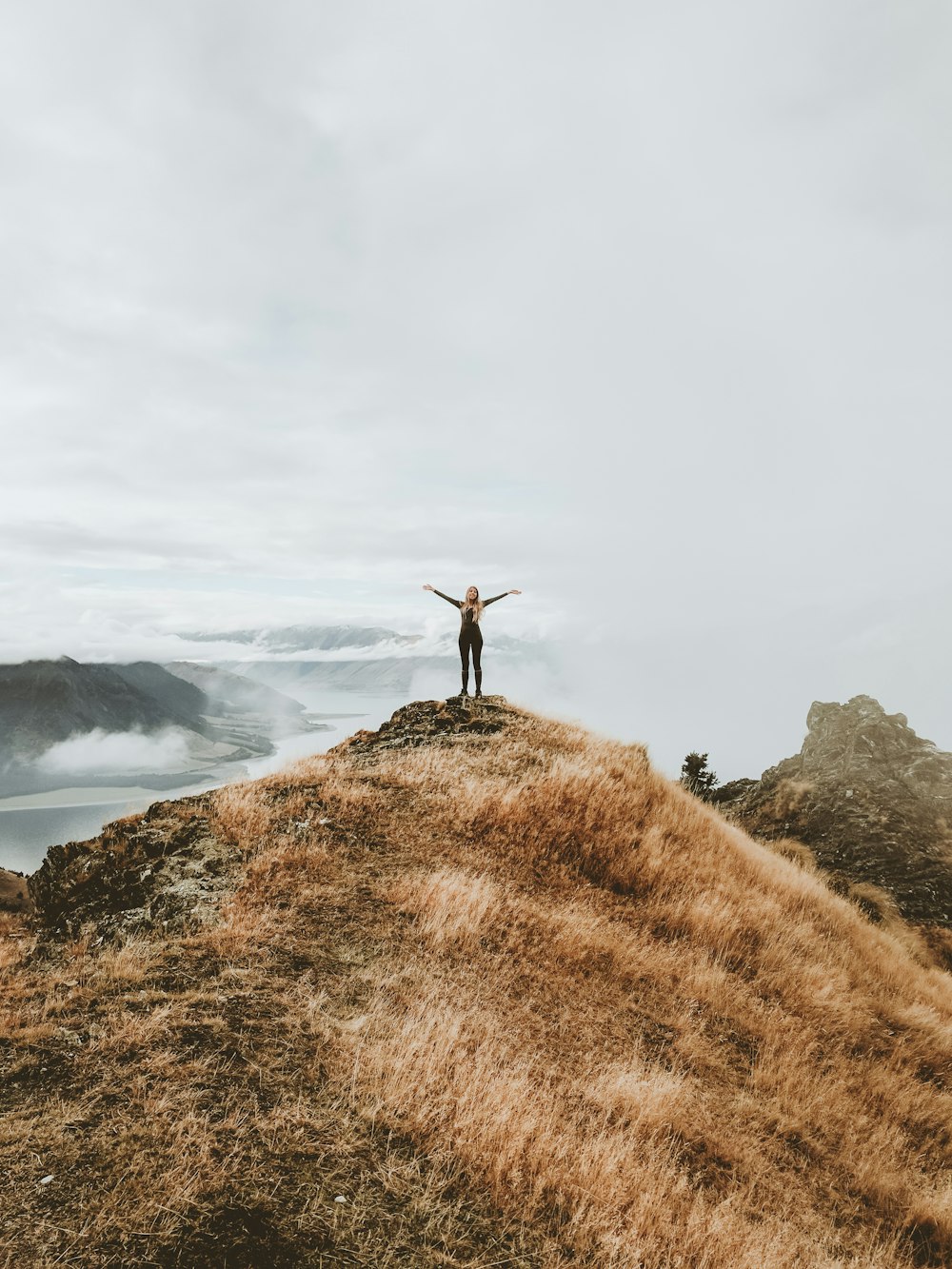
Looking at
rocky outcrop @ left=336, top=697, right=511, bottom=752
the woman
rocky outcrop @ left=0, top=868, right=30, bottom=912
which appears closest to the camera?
rocky outcrop @ left=0, top=868, right=30, bottom=912

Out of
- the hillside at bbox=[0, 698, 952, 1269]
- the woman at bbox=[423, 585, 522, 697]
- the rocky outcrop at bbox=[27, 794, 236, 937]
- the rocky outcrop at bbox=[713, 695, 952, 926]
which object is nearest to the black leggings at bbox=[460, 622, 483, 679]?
the woman at bbox=[423, 585, 522, 697]

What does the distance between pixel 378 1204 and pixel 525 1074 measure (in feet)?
6.10

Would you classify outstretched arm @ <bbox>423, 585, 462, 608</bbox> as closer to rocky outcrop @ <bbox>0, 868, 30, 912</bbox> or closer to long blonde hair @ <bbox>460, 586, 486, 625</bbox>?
long blonde hair @ <bbox>460, 586, 486, 625</bbox>

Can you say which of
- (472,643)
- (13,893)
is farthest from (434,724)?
(13,893)

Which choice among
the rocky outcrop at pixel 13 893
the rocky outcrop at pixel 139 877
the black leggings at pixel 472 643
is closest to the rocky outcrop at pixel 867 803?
the black leggings at pixel 472 643

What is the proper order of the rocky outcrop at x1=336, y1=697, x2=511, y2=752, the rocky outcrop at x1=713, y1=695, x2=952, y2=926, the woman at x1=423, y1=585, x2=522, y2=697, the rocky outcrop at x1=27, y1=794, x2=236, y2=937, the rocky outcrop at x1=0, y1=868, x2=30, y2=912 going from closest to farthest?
the rocky outcrop at x1=27, y1=794, x2=236, y2=937
the rocky outcrop at x1=0, y1=868, x2=30, y2=912
the rocky outcrop at x1=336, y1=697, x2=511, y2=752
the woman at x1=423, y1=585, x2=522, y2=697
the rocky outcrop at x1=713, y1=695, x2=952, y2=926

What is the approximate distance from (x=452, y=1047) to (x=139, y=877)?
5.45 m

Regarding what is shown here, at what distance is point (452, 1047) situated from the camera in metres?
5.75

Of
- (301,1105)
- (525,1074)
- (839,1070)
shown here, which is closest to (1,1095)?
(301,1105)

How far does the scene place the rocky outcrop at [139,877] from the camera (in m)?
7.86

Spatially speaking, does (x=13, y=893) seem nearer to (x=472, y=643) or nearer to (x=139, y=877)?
(x=139, y=877)

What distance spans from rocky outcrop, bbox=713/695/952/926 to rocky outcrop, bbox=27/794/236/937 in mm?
19003

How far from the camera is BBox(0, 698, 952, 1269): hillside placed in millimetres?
4082

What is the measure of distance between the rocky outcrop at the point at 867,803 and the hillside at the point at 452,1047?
8629mm
